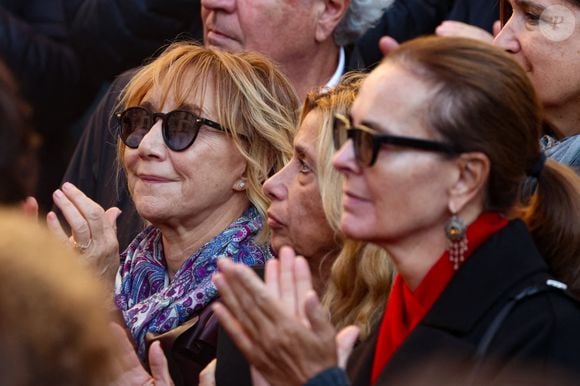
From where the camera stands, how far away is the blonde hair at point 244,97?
163 inches

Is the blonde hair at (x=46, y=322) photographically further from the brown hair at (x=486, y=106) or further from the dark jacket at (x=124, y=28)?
the dark jacket at (x=124, y=28)

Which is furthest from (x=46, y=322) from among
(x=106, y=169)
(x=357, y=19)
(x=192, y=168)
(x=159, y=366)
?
(x=357, y=19)

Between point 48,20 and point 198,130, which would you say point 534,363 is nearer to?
point 198,130

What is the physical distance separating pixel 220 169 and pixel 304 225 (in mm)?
518

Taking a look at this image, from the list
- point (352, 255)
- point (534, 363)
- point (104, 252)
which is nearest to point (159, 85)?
point (104, 252)

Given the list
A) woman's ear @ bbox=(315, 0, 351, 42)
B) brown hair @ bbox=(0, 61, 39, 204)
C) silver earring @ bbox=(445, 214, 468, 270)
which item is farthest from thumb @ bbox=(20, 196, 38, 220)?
woman's ear @ bbox=(315, 0, 351, 42)

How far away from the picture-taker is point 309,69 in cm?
493

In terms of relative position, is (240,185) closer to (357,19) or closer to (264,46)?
(264,46)

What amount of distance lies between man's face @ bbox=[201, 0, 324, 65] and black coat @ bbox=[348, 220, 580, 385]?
2.08 metres

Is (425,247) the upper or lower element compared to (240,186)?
upper

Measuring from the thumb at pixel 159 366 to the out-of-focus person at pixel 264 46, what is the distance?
1244 millimetres

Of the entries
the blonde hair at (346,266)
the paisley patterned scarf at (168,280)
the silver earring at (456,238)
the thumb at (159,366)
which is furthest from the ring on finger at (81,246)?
the silver earring at (456,238)

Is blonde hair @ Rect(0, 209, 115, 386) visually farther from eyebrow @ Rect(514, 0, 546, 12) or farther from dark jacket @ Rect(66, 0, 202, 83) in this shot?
dark jacket @ Rect(66, 0, 202, 83)

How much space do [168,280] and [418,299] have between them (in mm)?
1396
